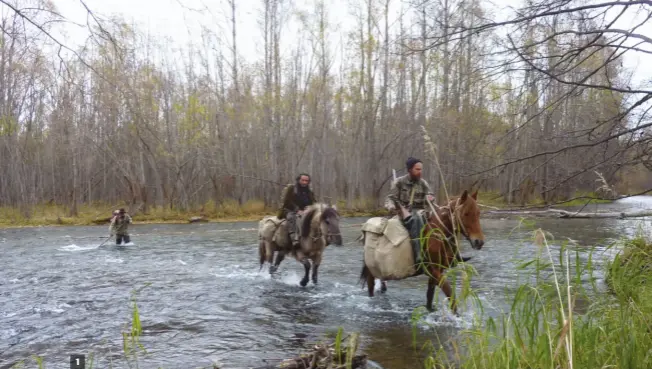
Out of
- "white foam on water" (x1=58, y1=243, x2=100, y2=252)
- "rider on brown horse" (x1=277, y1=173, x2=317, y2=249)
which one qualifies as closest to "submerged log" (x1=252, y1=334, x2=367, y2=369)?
"rider on brown horse" (x1=277, y1=173, x2=317, y2=249)

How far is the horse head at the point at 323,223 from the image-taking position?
941 cm

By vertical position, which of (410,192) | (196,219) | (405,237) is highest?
(410,192)

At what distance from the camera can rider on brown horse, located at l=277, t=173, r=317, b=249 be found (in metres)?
10.3

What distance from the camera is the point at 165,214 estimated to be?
28.4m

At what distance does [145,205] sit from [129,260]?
16.0 meters

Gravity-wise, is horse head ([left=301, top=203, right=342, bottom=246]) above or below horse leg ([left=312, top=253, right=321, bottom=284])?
above

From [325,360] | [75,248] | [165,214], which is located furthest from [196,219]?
[325,360]

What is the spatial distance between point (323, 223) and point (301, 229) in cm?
55

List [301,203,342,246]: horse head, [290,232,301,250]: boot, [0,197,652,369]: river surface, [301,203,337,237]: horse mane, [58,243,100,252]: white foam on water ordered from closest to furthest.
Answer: [0,197,652,369]: river surface
[301,203,342,246]: horse head
[301,203,337,237]: horse mane
[290,232,301,250]: boot
[58,243,100,252]: white foam on water

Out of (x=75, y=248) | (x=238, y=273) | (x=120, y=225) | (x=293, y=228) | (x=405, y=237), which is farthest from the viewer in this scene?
(x=120, y=225)

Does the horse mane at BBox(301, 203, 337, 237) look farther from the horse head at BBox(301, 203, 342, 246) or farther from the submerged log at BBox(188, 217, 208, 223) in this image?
the submerged log at BBox(188, 217, 208, 223)

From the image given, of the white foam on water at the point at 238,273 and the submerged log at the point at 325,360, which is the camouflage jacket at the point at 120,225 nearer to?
the white foam on water at the point at 238,273

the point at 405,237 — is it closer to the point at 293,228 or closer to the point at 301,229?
the point at 301,229

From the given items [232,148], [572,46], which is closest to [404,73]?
[232,148]
